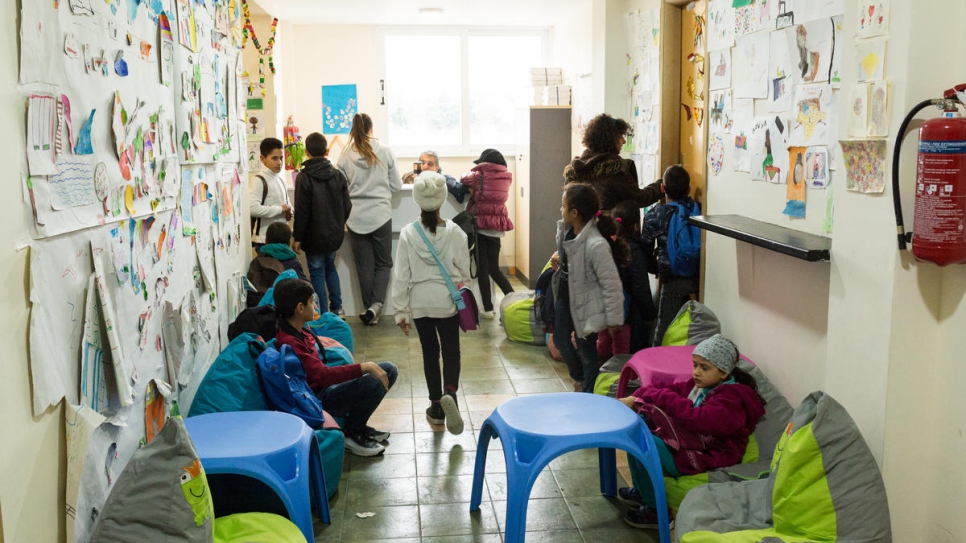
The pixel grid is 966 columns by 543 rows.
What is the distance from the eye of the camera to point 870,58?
2408 millimetres

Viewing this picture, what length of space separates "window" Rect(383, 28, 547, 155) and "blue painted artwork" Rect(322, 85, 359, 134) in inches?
16.7

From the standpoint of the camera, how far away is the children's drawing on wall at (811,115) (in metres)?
3.08

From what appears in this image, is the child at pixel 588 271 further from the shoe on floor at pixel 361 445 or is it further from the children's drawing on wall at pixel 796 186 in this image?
the shoe on floor at pixel 361 445

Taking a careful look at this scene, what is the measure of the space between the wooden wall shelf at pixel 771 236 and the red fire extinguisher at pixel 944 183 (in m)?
0.54

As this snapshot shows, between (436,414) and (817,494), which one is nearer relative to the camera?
(817,494)

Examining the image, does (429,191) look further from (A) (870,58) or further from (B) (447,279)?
(A) (870,58)

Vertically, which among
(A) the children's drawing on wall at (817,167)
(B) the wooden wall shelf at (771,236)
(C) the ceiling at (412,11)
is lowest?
(B) the wooden wall shelf at (771,236)

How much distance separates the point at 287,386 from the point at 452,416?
95 cm

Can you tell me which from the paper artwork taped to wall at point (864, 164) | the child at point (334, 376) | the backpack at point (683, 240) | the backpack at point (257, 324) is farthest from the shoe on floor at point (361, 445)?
the paper artwork taped to wall at point (864, 164)

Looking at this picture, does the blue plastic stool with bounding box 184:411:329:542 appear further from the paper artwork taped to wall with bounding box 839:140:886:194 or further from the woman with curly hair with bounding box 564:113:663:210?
the woman with curly hair with bounding box 564:113:663:210

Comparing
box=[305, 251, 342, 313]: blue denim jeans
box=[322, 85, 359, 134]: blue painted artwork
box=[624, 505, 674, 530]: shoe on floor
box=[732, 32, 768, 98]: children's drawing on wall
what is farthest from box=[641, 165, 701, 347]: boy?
box=[322, 85, 359, 134]: blue painted artwork

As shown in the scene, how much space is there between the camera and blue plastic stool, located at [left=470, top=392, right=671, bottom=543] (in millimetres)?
2672

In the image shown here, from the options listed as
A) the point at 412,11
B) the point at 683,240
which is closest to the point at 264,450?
the point at 683,240

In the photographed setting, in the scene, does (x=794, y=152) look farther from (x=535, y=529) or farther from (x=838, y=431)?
(x=535, y=529)
